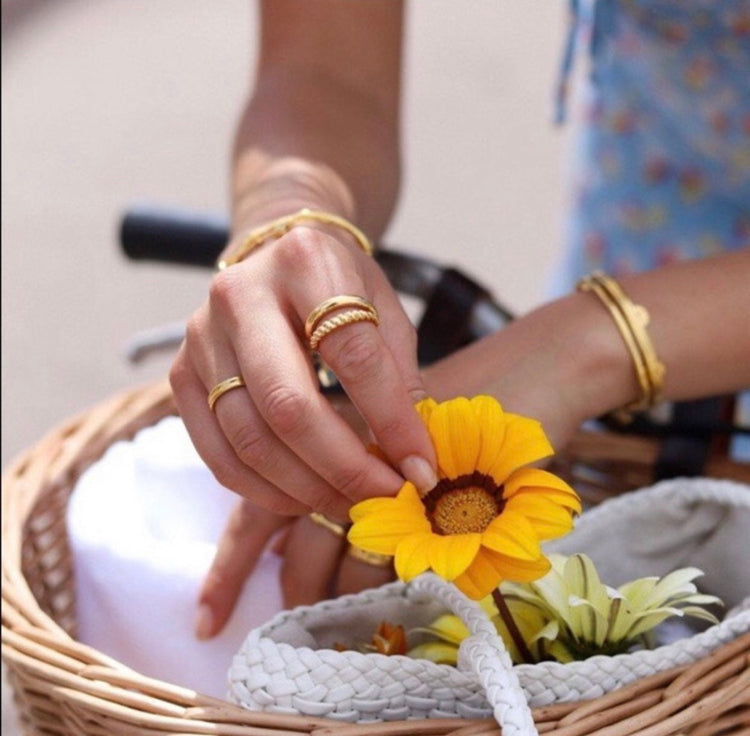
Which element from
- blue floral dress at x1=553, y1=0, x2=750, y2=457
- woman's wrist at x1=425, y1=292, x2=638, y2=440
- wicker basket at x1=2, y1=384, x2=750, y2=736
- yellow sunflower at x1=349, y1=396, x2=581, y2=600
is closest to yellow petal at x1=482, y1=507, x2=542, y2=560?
yellow sunflower at x1=349, y1=396, x2=581, y2=600

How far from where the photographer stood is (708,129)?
118cm

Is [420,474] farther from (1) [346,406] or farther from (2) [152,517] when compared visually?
(2) [152,517]

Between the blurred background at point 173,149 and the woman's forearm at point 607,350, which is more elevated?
the woman's forearm at point 607,350

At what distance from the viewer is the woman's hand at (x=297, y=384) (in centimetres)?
67

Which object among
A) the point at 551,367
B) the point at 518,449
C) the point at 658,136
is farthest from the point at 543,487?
the point at 658,136

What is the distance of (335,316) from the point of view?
2.23 ft

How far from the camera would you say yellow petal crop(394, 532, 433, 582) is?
57cm

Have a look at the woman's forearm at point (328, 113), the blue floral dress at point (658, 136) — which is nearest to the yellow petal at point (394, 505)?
the woman's forearm at point (328, 113)

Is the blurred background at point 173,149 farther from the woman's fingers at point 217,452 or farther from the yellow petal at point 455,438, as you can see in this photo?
the yellow petal at point 455,438

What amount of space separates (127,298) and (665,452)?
1.66 metres

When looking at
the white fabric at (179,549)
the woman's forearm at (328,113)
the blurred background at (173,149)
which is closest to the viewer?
the white fabric at (179,549)

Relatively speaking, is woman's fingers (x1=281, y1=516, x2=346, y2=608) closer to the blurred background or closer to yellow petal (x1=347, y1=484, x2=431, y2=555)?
yellow petal (x1=347, y1=484, x2=431, y2=555)

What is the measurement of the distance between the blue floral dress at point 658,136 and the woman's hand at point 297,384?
517mm

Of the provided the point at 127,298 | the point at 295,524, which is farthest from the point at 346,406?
the point at 127,298
